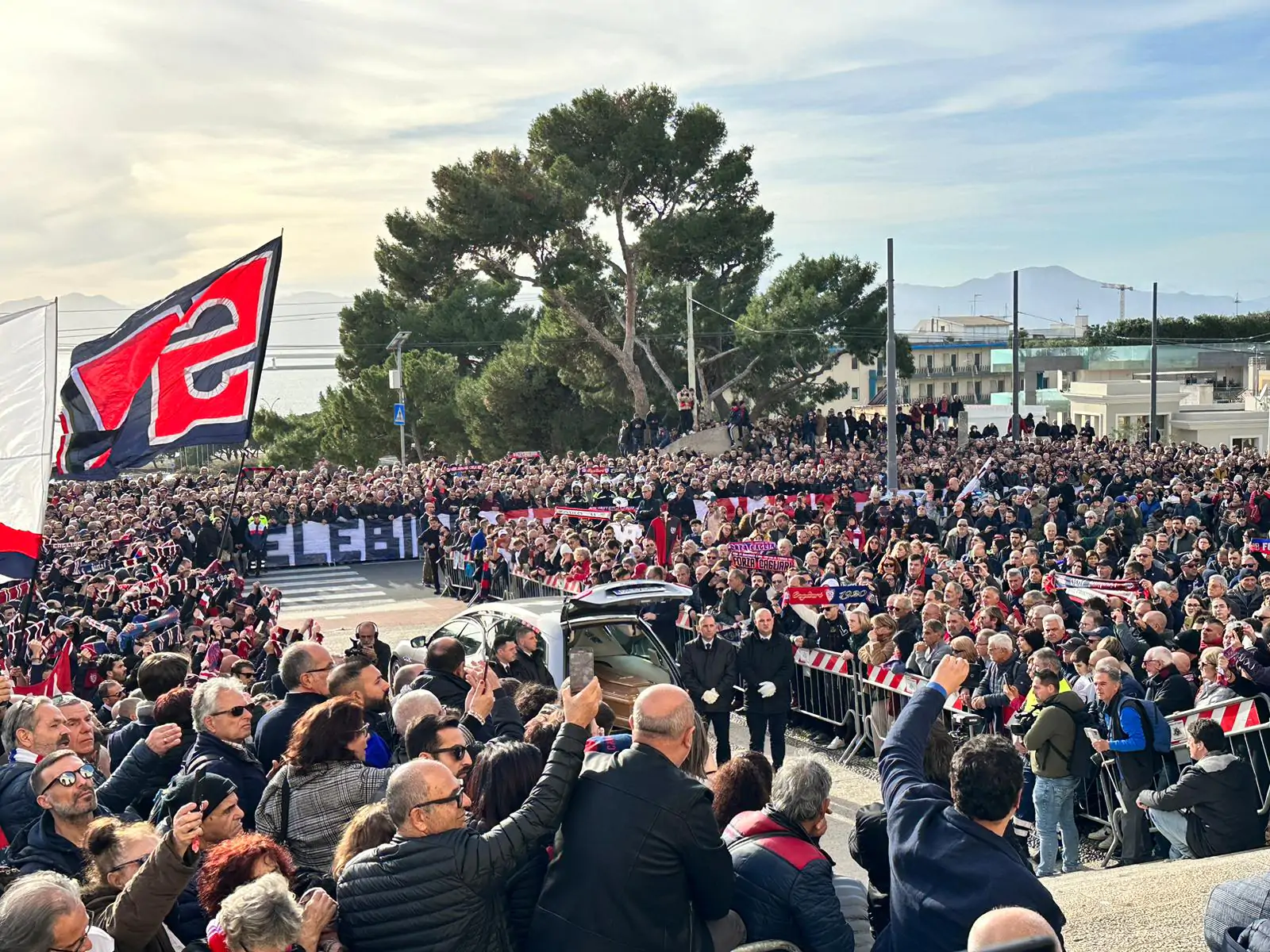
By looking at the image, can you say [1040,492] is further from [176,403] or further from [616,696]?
[176,403]

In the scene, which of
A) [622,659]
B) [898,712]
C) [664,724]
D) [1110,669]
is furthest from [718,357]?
[664,724]

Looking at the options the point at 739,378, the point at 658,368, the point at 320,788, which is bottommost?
the point at 320,788

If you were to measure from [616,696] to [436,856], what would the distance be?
282 inches

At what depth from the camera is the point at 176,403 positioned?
30.8 feet

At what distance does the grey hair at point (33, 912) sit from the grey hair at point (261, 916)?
0.41 meters

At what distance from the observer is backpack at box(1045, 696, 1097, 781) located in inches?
331

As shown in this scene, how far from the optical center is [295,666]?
6598mm

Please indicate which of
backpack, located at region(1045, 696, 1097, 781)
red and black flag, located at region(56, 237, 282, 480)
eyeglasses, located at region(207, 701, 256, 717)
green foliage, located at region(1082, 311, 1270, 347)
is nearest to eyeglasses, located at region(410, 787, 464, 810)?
eyeglasses, located at region(207, 701, 256, 717)

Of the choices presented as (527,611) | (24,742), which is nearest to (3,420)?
(24,742)

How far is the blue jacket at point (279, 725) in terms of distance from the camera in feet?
20.9

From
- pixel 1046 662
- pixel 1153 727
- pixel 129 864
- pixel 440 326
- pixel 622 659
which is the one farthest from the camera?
pixel 440 326

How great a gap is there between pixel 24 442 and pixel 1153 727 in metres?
7.20

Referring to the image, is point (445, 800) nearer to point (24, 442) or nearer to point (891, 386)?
point (24, 442)

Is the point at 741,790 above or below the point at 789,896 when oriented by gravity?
above
